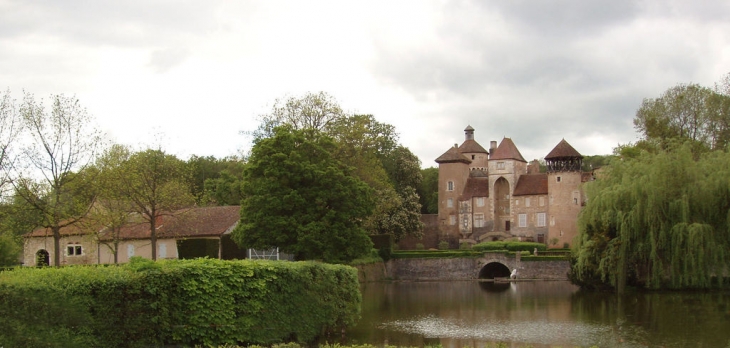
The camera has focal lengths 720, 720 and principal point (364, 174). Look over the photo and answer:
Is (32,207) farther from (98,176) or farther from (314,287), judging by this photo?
(314,287)

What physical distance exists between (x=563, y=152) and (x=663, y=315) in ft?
134

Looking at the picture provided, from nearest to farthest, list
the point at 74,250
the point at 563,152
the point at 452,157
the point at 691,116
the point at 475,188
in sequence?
the point at 74,250, the point at 691,116, the point at 563,152, the point at 452,157, the point at 475,188

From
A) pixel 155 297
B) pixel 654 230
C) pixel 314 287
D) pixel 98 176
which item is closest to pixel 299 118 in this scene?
pixel 98 176

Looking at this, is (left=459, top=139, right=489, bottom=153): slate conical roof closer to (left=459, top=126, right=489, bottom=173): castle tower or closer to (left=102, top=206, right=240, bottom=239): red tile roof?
(left=459, top=126, right=489, bottom=173): castle tower

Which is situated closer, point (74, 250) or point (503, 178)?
point (74, 250)

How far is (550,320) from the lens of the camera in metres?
24.8

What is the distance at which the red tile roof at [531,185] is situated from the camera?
67.7 m

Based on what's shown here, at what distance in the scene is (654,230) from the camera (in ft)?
107

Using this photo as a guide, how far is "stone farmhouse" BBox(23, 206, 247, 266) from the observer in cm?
4091

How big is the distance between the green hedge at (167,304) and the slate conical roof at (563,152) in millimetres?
47902

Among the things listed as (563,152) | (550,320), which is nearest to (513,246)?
(563,152)

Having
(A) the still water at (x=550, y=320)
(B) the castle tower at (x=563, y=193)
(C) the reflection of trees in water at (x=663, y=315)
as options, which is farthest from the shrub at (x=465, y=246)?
(C) the reflection of trees in water at (x=663, y=315)

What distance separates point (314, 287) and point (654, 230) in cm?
1920

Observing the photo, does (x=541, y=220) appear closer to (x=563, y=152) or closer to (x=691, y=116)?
(x=563, y=152)
